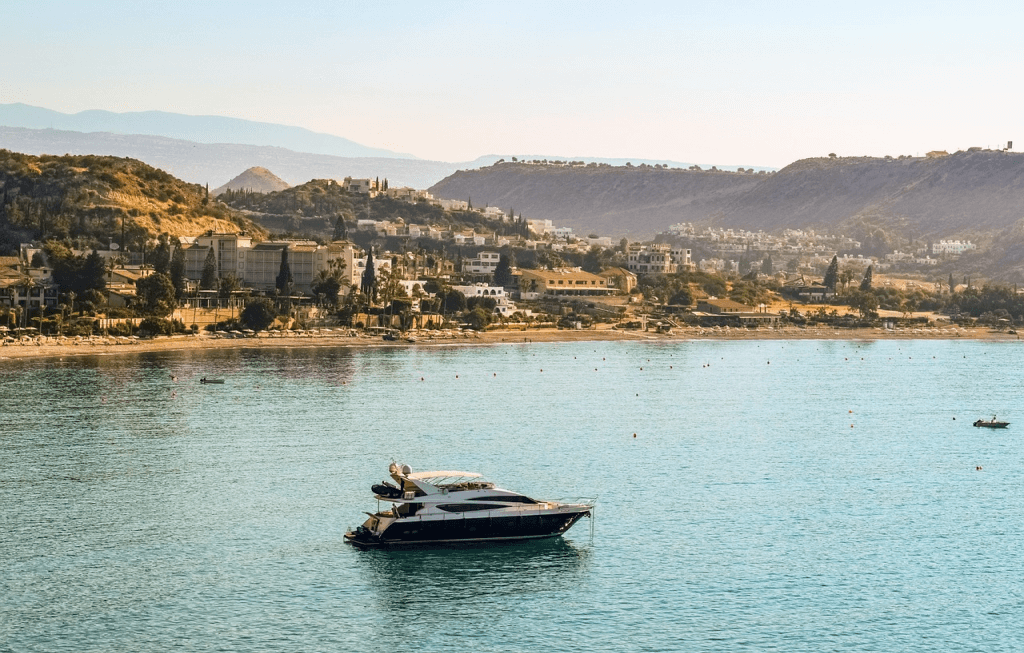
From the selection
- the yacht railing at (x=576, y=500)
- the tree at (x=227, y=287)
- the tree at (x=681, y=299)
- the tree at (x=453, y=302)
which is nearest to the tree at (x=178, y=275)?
the tree at (x=227, y=287)

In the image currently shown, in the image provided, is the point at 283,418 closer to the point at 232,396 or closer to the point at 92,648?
the point at 232,396

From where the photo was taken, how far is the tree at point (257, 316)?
14162 centimetres

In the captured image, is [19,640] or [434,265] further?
[434,265]

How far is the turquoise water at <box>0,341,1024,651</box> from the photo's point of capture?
143 feet

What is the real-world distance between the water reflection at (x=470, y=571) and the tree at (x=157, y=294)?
88819 millimetres

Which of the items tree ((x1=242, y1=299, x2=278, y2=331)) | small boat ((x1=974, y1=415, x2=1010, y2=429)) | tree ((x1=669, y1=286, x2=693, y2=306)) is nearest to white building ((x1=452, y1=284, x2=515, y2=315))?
tree ((x1=669, y1=286, x2=693, y2=306))

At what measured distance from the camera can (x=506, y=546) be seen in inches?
2094

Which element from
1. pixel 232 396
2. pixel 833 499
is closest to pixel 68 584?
pixel 833 499

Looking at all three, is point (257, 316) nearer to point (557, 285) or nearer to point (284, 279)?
point (284, 279)

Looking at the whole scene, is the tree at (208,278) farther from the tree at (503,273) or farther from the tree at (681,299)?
the tree at (681,299)

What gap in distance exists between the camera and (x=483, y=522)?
52.7 meters

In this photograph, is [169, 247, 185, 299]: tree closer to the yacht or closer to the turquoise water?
the turquoise water

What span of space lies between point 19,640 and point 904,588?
30.3m

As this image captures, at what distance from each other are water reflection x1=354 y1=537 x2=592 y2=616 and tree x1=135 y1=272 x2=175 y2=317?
88819 mm
